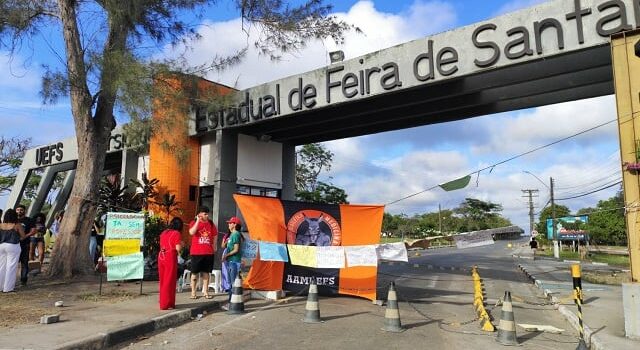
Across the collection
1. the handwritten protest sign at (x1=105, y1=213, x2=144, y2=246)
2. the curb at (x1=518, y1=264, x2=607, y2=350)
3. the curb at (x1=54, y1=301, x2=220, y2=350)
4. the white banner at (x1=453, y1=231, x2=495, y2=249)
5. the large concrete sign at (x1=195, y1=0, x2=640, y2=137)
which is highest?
the large concrete sign at (x1=195, y1=0, x2=640, y2=137)

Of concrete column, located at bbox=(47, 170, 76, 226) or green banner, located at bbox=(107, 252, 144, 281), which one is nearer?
green banner, located at bbox=(107, 252, 144, 281)

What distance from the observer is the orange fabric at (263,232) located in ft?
35.4

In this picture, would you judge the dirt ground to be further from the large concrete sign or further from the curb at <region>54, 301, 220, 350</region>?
the large concrete sign

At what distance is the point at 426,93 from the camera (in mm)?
12734

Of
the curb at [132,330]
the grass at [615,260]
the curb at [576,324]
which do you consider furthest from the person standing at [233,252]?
the grass at [615,260]

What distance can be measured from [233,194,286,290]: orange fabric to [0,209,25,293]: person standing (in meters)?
4.56

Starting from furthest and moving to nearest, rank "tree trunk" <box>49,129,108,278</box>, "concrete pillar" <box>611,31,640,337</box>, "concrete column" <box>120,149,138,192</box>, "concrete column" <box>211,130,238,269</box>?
"concrete column" <box>120,149,138,192</box>, "concrete column" <box>211,130,238,269</box>, "tree trunk" <box>49,129,108,278</box>, "concrete pillar" <box>611,31,640,337</box>

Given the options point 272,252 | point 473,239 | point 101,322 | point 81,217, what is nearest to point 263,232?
point 272,252

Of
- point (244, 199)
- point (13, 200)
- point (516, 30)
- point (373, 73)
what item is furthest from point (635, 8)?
point (13, 200)

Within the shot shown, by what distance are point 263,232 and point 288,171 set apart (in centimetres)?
845

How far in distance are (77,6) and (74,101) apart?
8.10ft

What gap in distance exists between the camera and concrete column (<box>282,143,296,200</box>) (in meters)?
18.9

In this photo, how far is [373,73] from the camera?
41.0 ft

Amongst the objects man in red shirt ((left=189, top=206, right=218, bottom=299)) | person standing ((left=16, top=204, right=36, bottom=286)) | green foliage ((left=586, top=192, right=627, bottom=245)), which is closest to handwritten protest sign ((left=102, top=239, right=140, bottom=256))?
man in red shirt ((left=189, top=206, right=218, bottom=299))
